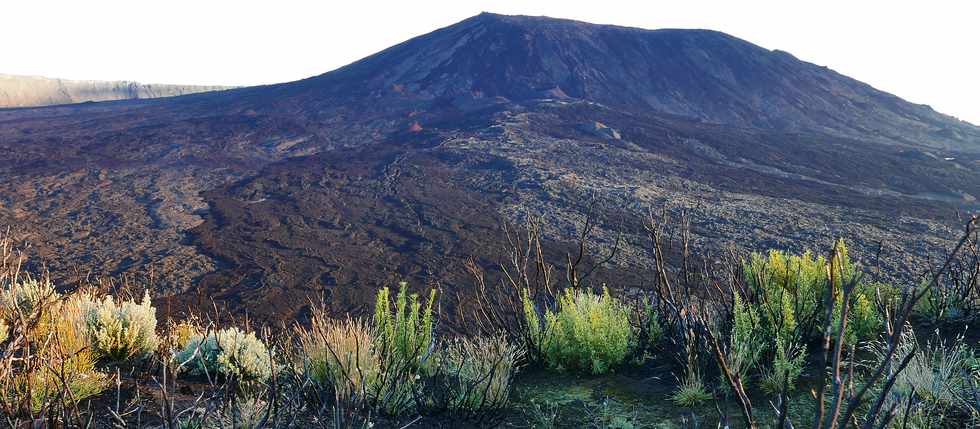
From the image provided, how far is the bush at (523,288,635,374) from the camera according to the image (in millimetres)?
3779

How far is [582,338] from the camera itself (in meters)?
3.76

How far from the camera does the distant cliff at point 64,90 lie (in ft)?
337

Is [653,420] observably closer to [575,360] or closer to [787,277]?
[575,360]

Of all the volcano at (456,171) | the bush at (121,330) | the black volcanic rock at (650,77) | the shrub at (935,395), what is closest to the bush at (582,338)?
the shrub at (935,395)

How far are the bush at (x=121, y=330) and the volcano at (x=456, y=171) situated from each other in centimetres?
184

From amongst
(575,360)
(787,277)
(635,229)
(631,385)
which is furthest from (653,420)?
(635,229)

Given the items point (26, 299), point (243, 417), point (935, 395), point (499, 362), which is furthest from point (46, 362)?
point (935, 395)

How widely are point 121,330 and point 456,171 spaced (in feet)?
58.5

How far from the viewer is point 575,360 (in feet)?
12.7

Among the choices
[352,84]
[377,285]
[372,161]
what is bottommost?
[377,285]

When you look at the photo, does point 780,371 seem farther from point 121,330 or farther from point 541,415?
point 121,330

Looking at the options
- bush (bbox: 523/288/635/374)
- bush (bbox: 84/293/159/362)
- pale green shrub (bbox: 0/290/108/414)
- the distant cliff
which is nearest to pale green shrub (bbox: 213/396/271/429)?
pale green shrub (bbox: 0/290/108/414)

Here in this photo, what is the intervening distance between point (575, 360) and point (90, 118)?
38282 millimetres

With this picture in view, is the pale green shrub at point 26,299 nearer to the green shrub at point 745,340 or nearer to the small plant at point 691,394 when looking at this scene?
the small plant at point 691,394
